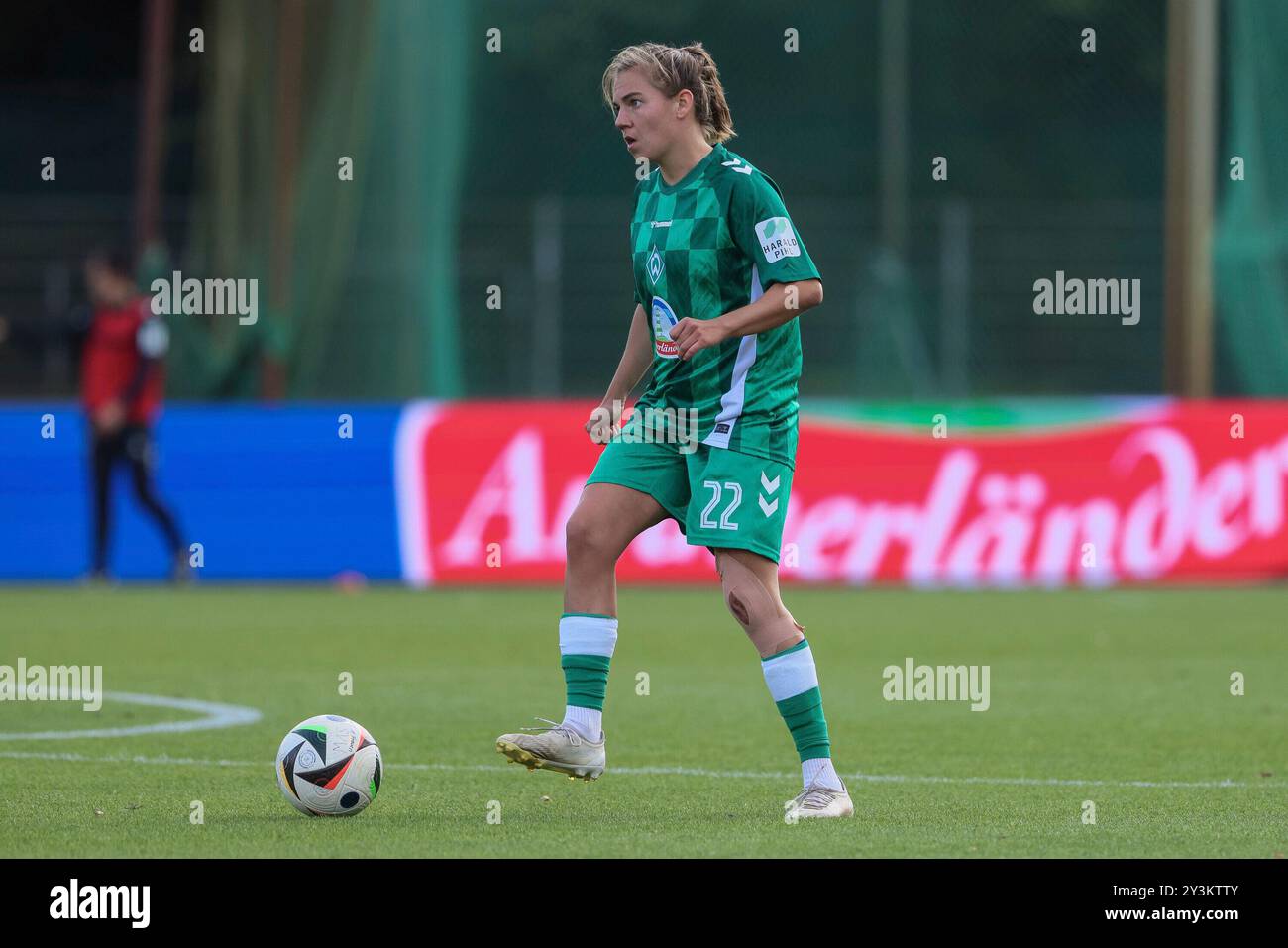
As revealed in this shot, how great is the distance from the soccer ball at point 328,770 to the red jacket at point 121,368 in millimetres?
9320

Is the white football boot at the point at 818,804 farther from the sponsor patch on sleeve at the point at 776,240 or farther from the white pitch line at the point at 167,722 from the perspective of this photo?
the white pitch line at the point at 167,722

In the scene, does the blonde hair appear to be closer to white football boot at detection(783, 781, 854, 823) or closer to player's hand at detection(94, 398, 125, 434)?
white football boot at detection(783, 781, 854, 823)

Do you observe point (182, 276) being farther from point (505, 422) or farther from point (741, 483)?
point (741, 483)

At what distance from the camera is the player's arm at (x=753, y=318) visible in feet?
19.2

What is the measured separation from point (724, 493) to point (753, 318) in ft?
1.69

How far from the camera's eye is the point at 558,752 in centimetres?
624

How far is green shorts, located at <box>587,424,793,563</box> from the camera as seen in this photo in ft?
19.9

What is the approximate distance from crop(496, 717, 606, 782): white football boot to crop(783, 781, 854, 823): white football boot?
0.62 metres

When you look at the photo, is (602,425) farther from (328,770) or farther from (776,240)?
(328,770)

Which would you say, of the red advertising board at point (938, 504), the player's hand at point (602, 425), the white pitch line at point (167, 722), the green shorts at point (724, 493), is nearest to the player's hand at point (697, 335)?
the green shorts at point (724, 493)

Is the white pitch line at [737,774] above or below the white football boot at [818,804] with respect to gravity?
below

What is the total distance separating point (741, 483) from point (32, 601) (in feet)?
28.8
